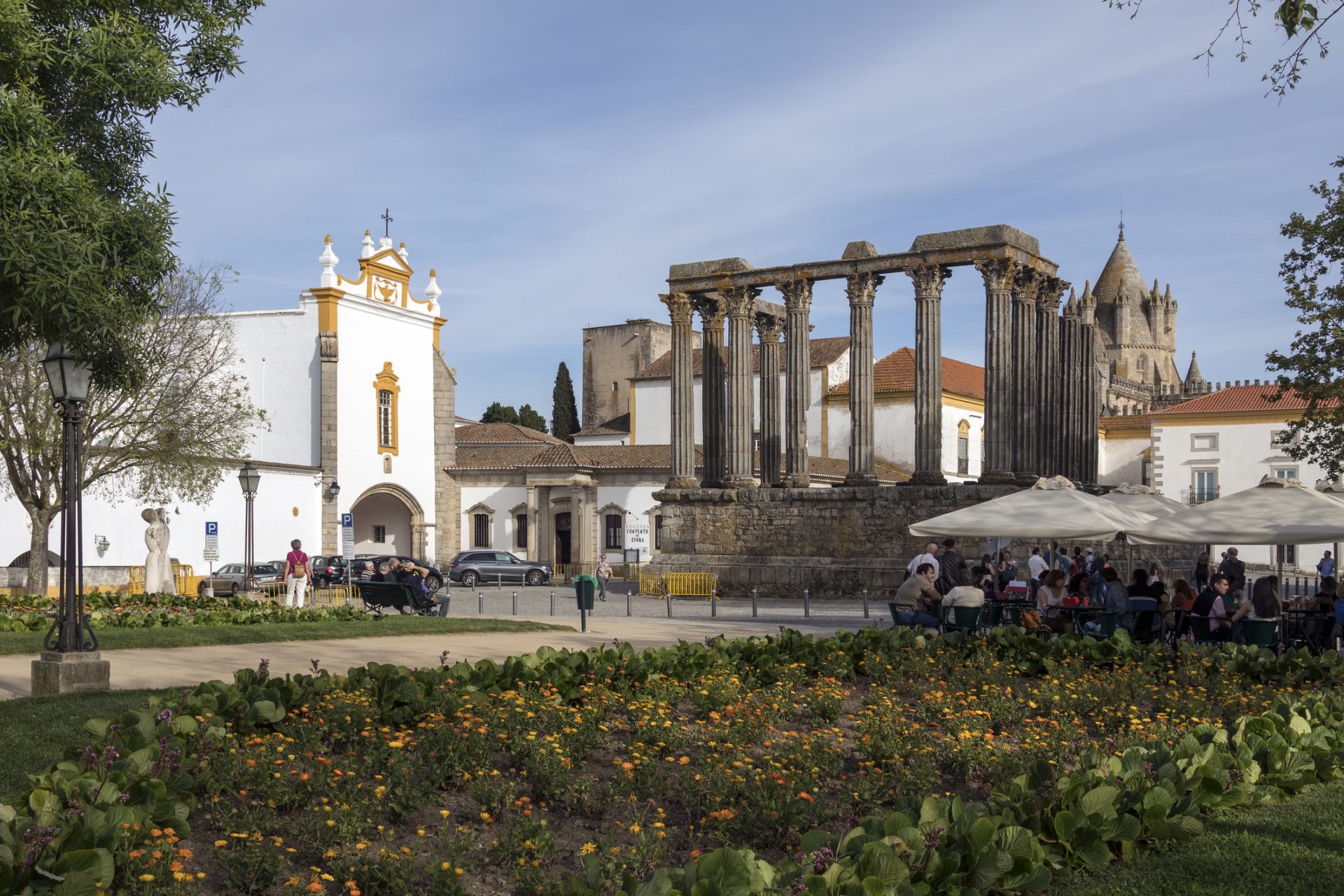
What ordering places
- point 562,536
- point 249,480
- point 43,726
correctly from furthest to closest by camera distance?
point 562,536 → point 249,480 → point 43,726

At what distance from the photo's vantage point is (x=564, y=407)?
7919 centimetres

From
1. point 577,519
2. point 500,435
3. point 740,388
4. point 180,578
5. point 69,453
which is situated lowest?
point 180,578

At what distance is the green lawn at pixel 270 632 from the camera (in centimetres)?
1647

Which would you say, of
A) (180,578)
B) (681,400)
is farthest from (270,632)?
(681,400)

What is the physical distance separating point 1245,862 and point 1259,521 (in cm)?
1014

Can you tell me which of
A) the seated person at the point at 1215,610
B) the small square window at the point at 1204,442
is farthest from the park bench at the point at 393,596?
the small square window at the point at 1204,442

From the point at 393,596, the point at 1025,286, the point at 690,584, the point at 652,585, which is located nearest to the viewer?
the point at 393,596

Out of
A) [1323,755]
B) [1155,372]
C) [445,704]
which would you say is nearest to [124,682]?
[445,704]

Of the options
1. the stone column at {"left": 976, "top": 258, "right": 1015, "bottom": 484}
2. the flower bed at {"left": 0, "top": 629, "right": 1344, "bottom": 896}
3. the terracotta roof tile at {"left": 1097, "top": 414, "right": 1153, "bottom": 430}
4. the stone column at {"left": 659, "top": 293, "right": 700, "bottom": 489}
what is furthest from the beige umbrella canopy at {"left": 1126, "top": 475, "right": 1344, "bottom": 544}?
the terracotta roof tile at {"left": 1097, "top": 414, "right": 1153, "bottom": 430}

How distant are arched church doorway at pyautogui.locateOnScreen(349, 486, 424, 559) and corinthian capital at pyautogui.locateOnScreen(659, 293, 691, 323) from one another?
53.0 feet

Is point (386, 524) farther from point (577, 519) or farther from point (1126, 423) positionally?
point (1126, 423)

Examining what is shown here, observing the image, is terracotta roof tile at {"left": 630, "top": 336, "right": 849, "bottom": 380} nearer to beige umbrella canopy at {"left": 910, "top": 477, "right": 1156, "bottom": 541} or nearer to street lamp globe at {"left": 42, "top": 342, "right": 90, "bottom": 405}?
beige umbrella canopy at {"left": 910, "top": 477, "right": 1156, "bottom": 541}

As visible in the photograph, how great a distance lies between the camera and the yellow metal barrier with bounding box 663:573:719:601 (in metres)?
34.4

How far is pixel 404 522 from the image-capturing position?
164 ft
